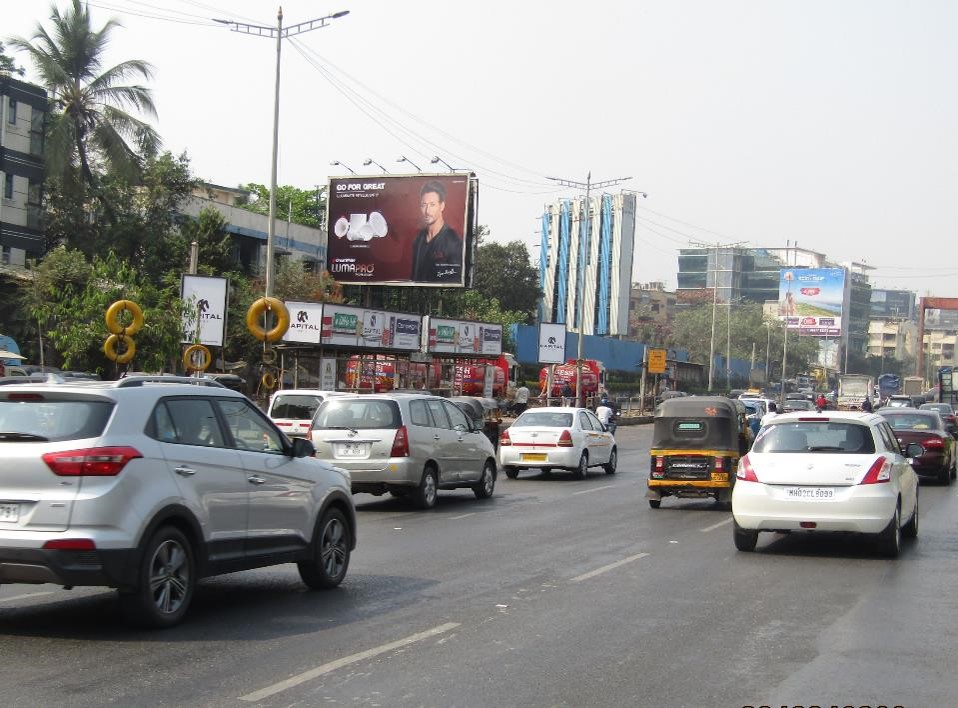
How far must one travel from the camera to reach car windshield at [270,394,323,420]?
21.0 metres

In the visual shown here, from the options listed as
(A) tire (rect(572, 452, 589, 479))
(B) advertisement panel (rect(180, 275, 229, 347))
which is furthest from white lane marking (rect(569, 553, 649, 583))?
(B) advertisement panel (rect(180, 275, 229, 347))

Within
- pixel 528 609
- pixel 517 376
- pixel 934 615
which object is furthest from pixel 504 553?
pixel 517 376

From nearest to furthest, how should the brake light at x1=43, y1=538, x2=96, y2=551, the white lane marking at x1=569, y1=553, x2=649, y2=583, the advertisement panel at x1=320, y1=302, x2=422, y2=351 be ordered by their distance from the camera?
1. the brake light at x1=43, y1=538, x2=96, y2=551
2. the white lane marking at x1=569, y1=553, x2=649, y2=583
3. the advertisement panel at x1=320, y1=302, x2=422, y2=351

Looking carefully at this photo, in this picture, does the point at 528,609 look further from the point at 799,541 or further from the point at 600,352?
the point at 600,352

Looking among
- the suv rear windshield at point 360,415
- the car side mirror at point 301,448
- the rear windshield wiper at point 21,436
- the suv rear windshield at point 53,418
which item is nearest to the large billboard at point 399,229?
the suv rear windshield at point 360,415

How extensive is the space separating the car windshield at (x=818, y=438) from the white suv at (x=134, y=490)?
6423 mm

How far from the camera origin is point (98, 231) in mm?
55156

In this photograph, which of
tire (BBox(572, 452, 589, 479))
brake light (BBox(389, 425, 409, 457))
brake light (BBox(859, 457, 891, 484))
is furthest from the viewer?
tire (BBox(572, 452, 589, 479))

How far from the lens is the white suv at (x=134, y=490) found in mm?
7746

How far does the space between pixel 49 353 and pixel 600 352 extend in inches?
1729

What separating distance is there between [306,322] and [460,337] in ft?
31.4

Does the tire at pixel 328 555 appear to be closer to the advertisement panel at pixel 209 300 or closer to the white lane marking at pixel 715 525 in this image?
the white lane marking at pixel 715 525

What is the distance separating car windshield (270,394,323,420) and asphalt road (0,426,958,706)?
278 inches

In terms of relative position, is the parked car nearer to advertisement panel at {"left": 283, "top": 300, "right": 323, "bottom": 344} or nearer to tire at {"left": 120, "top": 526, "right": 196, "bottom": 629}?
tire at {"left": 120, "top": 526, "right": 196, "bottom": 629}
